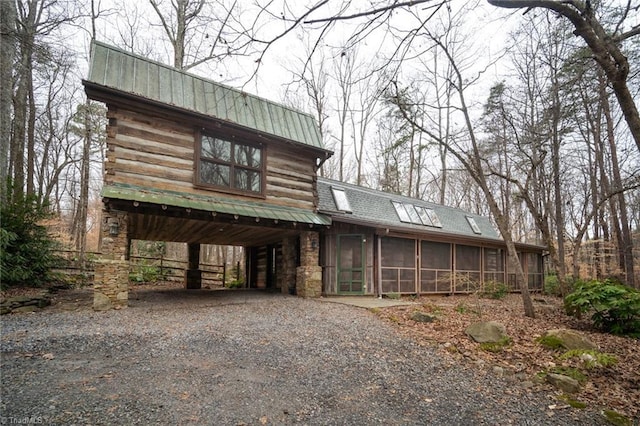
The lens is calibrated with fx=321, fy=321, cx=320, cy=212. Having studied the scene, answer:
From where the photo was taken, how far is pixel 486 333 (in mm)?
6289

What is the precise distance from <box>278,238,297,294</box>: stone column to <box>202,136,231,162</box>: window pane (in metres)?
3.95

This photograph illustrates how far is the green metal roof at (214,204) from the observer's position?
7532mm

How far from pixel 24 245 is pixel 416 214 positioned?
1498cm

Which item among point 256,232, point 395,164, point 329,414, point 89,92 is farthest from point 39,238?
point 395,164

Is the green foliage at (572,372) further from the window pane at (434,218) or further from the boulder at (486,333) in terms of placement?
the window pane at (434,218)

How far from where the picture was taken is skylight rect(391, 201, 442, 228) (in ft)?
50.9

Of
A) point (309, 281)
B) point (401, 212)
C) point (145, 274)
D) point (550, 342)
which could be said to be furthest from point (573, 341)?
point (145, 274)

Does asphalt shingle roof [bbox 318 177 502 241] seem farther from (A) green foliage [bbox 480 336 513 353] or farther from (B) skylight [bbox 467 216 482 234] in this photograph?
(A) green foliage [bbox 480 336 513 353]

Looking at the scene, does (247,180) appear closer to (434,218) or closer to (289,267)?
(289,267)

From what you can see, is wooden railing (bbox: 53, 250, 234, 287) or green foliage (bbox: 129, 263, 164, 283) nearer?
wooden railing (bbox: 53, 250, 234, 287)

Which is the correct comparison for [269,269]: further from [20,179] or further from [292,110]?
[20,179]

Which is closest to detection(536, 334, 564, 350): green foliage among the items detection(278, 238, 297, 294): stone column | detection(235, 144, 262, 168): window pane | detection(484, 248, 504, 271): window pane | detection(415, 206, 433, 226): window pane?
detection(278, 238, 297, 294): stone column

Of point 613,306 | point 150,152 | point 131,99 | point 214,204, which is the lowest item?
point 613,306

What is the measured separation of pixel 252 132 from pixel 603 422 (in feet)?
30.7
